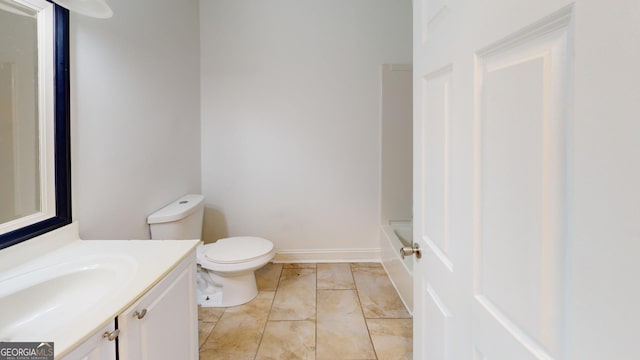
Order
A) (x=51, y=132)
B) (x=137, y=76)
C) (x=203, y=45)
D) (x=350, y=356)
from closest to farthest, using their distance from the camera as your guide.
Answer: (x=51, y=132), (x=350, y=356), (x=137, y=76), (x=203, y=45)

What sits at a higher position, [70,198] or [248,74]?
[248,74]

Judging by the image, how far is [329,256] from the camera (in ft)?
9.69

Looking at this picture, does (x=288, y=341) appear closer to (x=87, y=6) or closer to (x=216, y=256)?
(x=216, y=256)

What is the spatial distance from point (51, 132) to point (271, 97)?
1.80 m

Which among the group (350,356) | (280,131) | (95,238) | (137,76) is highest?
(137,76)

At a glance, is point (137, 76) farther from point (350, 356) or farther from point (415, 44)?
point (350, 356)

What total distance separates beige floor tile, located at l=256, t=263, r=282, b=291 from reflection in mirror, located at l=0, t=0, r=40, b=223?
5.31ft

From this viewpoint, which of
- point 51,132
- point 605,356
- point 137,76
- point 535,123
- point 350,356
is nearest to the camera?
point 605,356

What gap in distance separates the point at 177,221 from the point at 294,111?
142 centimetres

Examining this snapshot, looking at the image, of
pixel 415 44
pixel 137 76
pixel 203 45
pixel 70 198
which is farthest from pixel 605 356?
pixel 203 45

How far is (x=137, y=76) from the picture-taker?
179 cm

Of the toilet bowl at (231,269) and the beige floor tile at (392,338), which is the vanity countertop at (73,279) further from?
the beige floor tile at (392,338)

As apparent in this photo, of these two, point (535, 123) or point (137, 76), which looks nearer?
point (535, 123)

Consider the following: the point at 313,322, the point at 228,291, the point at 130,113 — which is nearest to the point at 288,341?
the point at 313,322
